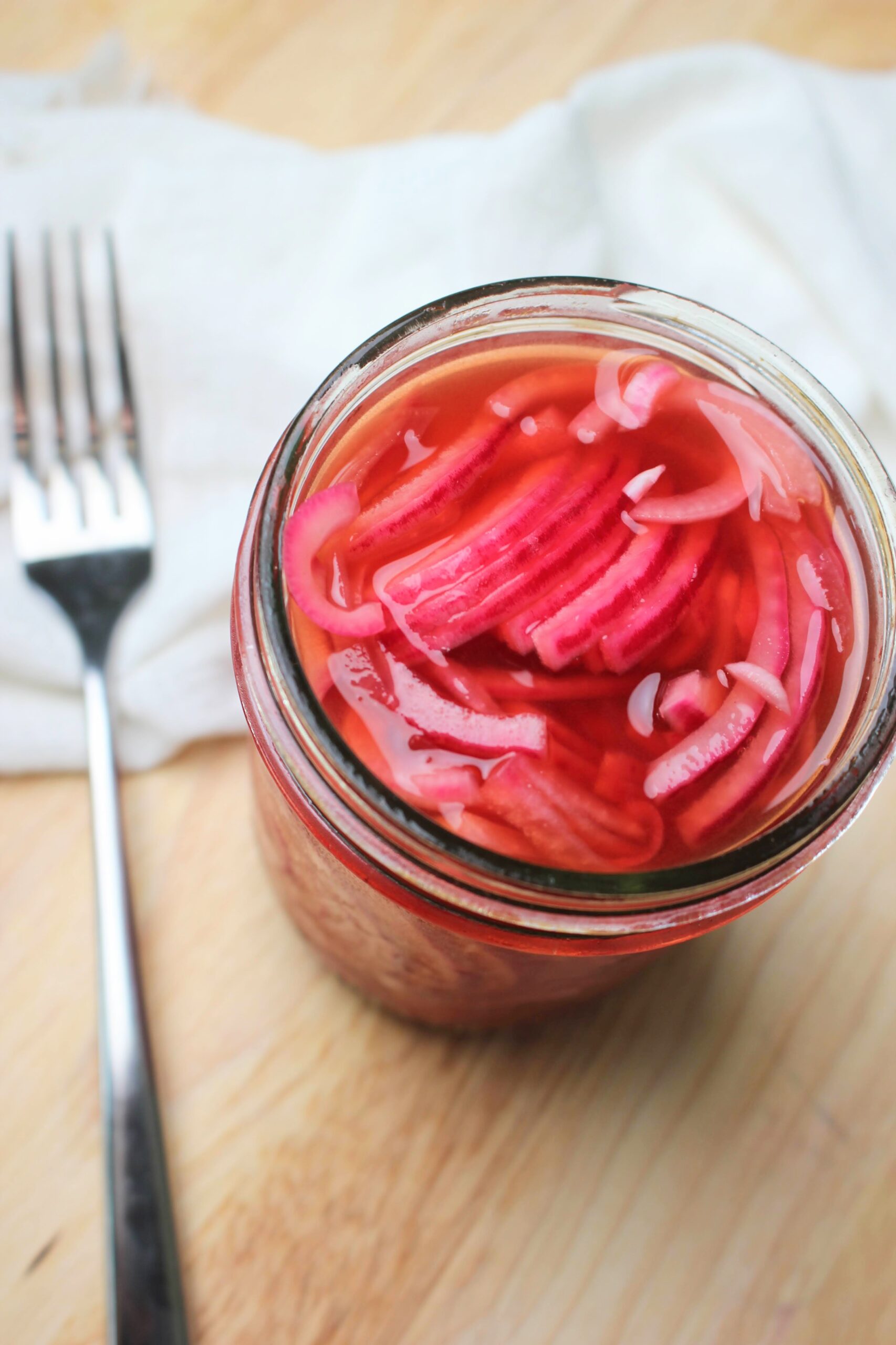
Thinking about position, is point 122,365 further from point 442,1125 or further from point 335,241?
point 442,1125

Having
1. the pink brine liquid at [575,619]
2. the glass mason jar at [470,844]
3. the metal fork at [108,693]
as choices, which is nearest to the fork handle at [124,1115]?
the metal fork at [108,693]

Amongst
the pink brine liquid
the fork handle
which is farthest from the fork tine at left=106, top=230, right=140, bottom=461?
the pink brine liquid

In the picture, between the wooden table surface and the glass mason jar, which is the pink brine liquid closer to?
the glass mason jar

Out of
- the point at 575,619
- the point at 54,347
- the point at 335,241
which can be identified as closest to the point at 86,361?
the point at 54,347

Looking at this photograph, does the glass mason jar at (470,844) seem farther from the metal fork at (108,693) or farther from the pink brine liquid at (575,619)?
the metal fork at (108,693)

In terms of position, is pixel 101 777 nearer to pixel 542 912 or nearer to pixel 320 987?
pixel 320 987

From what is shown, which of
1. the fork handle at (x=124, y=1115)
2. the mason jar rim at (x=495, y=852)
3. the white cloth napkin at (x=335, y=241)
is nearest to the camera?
the mason jar rim at (x=495, y=852)

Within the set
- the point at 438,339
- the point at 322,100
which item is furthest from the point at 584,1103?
the point at 322,100
